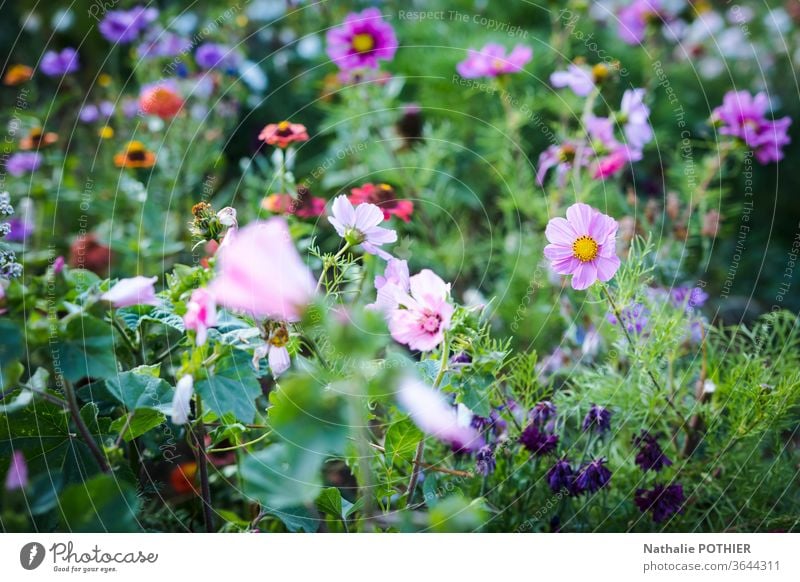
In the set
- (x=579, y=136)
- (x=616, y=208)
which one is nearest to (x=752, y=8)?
(x=616, y=208)

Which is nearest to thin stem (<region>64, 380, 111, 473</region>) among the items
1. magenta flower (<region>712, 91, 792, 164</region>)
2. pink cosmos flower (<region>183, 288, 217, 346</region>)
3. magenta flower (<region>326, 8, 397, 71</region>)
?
pink cosmos flower (<region>183, 288, 217, 346</region>)

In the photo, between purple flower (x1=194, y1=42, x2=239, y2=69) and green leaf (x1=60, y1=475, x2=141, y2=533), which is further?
purple flower (x1=194, y1=42, x2=239, y2=69)

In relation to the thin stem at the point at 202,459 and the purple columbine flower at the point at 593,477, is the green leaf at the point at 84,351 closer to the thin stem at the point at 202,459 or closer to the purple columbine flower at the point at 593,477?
the thin stem at the point at 202,459

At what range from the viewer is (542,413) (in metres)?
0.59

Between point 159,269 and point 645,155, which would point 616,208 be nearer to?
point 645,155

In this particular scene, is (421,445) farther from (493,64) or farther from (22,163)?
(22,163)

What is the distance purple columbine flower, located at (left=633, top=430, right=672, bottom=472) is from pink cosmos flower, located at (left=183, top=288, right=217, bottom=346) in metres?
0.38

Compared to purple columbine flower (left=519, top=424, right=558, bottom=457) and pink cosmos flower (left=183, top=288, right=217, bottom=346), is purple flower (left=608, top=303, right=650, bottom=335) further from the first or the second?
pink cosmos flower (left=183, top=288, right=217, bottom=346)

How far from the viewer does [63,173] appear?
109 centimetres

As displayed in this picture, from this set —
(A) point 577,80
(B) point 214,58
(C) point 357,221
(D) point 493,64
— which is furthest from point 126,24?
(C) point 357,221

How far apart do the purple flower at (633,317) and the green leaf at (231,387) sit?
0.32 metres

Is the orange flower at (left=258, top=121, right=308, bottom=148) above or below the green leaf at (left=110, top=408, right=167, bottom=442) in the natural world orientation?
above

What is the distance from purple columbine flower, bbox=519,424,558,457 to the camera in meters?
0.59
